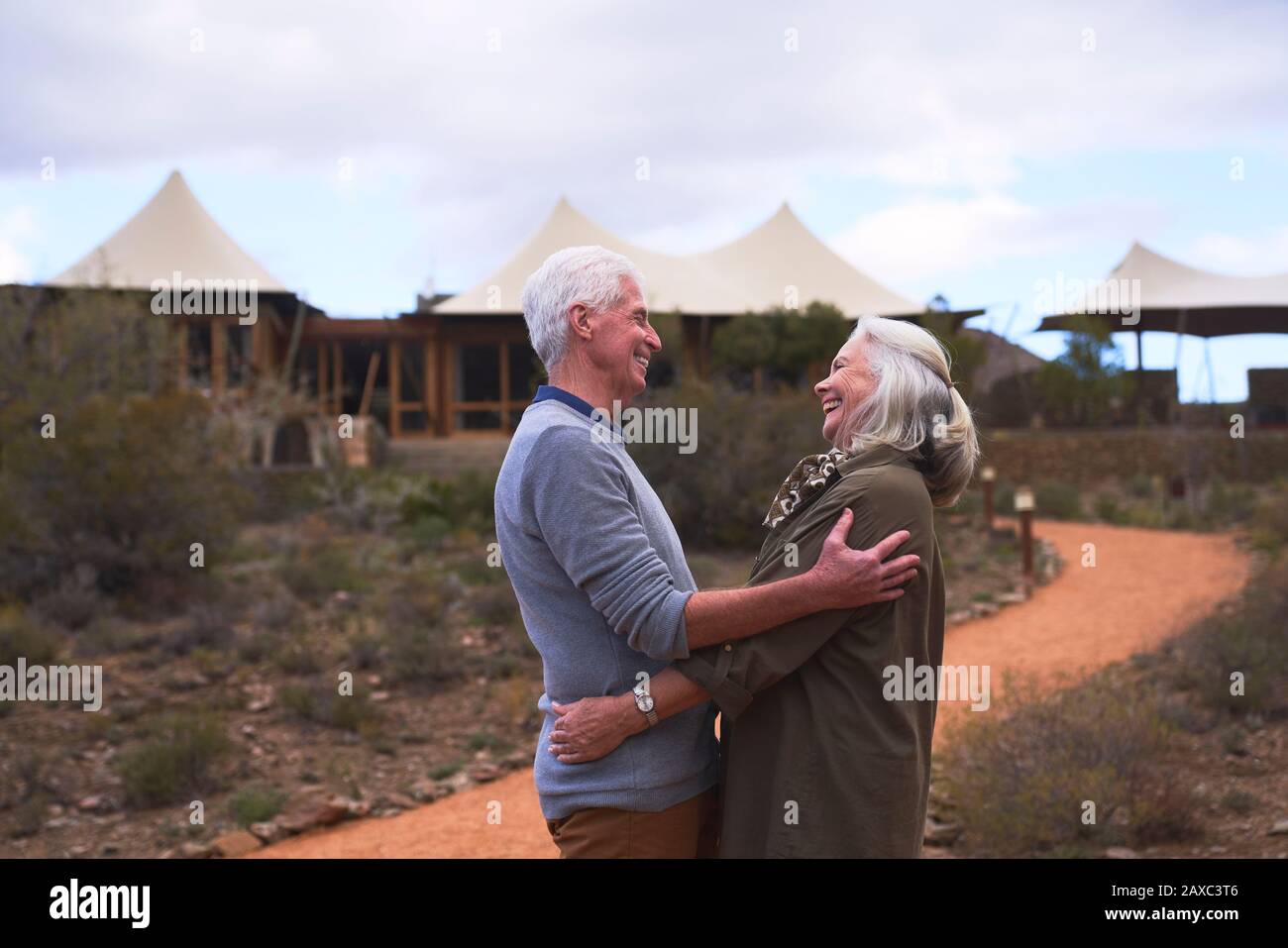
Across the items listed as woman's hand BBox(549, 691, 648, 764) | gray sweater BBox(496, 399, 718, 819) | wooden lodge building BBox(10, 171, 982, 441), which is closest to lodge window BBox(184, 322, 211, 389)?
wooden lodge building BBox(10, 171, 982, 441)

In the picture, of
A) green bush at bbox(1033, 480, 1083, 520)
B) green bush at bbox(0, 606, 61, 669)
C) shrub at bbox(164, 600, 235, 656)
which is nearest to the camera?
green bush at bbox(0, 606, 61, 669)

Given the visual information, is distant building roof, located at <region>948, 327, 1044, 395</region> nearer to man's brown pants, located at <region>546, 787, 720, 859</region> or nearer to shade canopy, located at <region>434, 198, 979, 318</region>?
shade canopy, located at <region>434, 198, 979, 318</region>

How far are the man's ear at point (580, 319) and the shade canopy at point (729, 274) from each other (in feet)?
71.4

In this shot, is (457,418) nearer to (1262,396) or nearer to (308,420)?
(308,420)

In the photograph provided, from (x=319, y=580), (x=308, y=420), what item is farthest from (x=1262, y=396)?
(x=319, y=580)

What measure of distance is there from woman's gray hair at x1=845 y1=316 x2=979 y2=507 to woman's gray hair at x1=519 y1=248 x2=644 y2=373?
1.76 ft

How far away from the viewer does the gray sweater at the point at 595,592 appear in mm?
2264

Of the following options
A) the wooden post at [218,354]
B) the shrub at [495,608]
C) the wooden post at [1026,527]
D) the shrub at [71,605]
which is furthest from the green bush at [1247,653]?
the wooden post at [218,354]

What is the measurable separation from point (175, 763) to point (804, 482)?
21.4 ft

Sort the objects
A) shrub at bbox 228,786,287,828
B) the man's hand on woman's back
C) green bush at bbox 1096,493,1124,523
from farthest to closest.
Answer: green bush at bbox 1096,493,1124,523, shrub at bbox 228,786,287,828, the man's hand on woman's back

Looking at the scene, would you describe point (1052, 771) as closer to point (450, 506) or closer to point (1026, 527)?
point (1026, 527)

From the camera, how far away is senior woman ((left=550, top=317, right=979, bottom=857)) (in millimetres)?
2244

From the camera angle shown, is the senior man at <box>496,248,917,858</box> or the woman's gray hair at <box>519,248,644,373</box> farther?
the woman's gray hair at <box>519,248,644,373</box>

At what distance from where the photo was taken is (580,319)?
2467 millimetres
